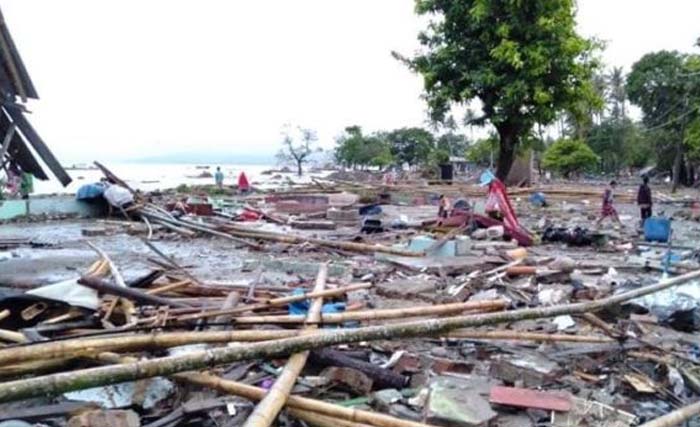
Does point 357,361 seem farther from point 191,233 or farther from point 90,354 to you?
point 191,233

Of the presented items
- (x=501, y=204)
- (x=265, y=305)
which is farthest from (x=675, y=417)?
(x=501, y=204)

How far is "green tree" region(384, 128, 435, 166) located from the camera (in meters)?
66.0

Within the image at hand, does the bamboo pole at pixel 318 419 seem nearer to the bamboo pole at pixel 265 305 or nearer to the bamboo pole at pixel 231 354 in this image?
the bamboo pole at pixel 231 354

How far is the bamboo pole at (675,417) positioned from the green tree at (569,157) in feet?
147

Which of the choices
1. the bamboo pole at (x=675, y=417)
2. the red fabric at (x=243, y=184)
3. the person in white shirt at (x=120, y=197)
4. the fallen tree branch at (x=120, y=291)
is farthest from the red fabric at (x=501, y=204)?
the red fabric at (x=243, y=184)

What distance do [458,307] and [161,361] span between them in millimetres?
2645

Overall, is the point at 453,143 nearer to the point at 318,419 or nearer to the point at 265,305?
the point at 265,305

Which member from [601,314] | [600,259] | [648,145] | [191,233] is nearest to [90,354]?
[601,314]

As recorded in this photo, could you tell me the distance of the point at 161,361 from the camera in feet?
9.64

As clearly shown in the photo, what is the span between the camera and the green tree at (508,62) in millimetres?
17109

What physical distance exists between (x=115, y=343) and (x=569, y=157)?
1819 inches

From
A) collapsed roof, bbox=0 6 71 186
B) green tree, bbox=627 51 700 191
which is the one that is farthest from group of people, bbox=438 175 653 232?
green tree, bbox=627 51 700 191

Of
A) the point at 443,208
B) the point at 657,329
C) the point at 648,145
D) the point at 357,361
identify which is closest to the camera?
the point at 357,361

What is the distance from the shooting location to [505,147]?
19.0 meters
